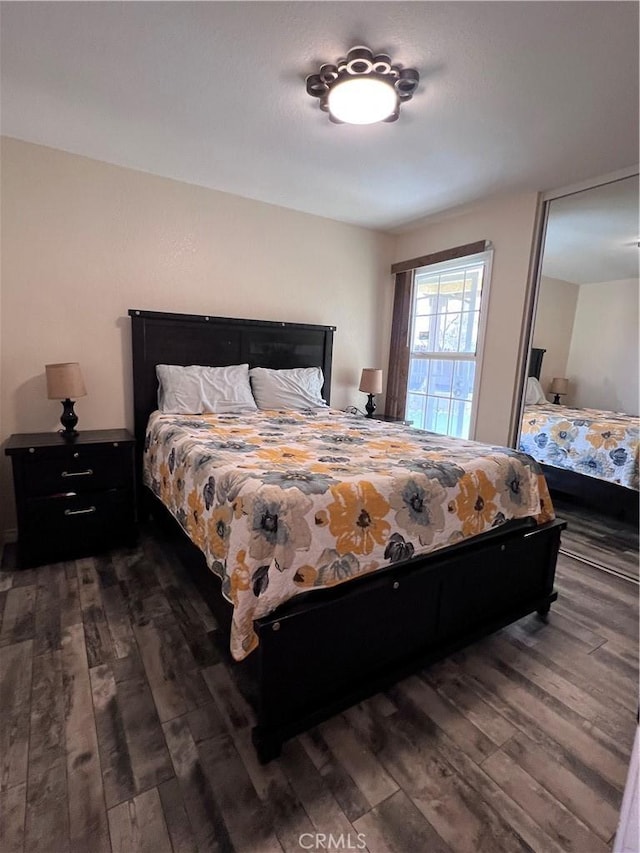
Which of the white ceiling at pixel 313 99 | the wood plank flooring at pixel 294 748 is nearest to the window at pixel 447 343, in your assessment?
the white ceiling at pixel 313 99

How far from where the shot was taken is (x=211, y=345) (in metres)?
3.19

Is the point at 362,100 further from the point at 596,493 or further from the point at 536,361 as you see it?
the point at 596,493

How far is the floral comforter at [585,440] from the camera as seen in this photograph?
2.59m

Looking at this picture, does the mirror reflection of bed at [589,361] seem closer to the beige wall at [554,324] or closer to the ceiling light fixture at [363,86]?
the beige wall at [554,324]

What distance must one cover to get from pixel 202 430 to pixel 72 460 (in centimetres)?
80

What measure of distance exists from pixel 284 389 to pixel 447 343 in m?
1.50

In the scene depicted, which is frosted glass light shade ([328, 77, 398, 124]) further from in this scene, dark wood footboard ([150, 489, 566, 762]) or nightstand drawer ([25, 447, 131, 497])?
nightstand drawer ([25, 447, 131, 497])

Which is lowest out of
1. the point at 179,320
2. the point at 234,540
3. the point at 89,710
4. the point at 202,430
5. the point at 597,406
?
the point at 89,710

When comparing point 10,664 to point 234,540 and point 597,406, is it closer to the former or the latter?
point 234,540

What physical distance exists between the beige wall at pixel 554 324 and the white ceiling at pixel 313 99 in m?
0.67

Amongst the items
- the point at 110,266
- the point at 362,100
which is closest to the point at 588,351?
the point at 362,100

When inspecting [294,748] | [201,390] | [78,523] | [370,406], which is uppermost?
[201,390]

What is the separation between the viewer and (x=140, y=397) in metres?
2.96

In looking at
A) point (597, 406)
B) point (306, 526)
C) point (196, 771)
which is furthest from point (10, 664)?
point (597, 406)
